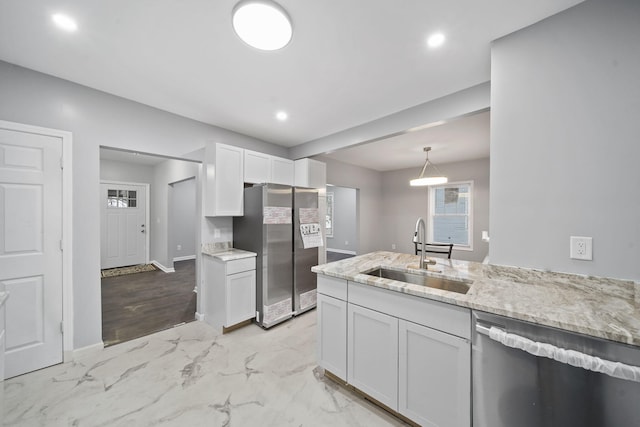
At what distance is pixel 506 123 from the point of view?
166 cm

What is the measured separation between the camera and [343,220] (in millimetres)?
8484

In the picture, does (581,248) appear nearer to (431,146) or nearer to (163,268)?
(431,146)

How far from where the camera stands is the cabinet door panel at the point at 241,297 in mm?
2791

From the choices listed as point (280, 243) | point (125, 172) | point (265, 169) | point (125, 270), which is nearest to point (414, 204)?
point (265, 169)

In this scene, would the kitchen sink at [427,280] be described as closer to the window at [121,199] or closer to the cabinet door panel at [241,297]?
the cabinet door panel at [241,297]

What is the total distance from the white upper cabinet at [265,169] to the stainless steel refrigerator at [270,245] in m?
0.26

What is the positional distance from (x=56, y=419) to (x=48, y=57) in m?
2.67

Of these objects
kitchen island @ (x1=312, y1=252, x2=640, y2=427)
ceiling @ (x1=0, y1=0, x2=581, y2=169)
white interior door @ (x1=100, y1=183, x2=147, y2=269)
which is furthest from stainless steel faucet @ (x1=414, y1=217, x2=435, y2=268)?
white interior door @ (x1=100, y1=183, x2=147, y2=269)

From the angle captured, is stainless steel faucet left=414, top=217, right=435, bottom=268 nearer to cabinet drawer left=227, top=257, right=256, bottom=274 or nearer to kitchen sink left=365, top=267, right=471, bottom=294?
kitchen sink left=365, top=267, right=471, bottom=294

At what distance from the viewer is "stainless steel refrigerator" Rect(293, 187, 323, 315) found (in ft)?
10.7

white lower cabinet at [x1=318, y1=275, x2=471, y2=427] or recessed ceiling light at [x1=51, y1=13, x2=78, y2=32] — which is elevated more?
recessed ceiling light at [x1=51, y1=13, x2=78, y2=32]

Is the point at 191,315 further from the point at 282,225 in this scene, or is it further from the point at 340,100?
the point at 340,100

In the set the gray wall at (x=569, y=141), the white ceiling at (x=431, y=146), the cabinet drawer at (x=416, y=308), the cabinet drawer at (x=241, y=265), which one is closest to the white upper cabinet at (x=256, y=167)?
the cabinet drawer at (x=241, y=265)

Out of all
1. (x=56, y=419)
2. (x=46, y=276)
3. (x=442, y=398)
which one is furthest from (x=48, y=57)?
(x=442, y=398)
